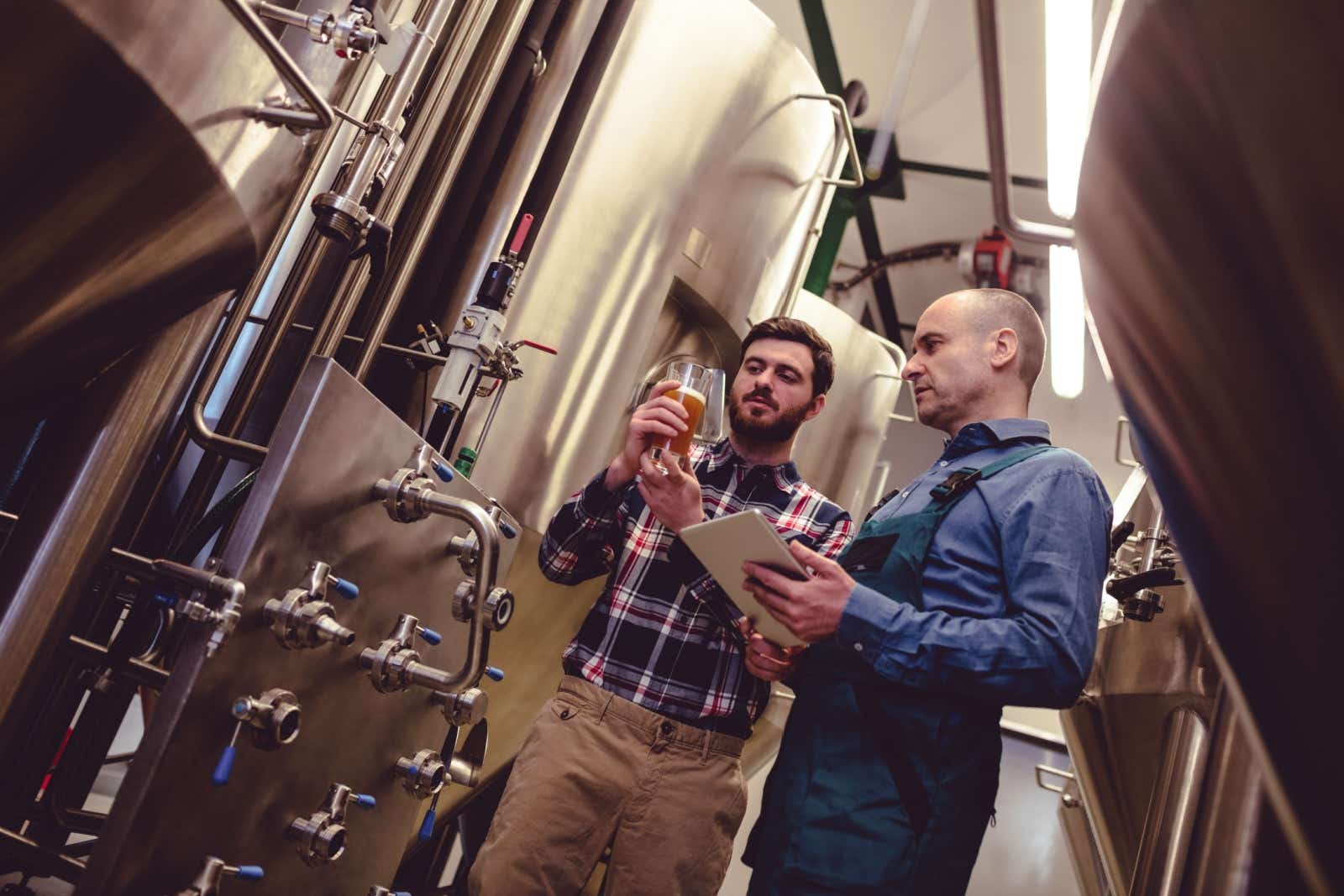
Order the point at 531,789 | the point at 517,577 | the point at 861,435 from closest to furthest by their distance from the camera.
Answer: the point at 531,789
the point at 517,577
the point at 861,435

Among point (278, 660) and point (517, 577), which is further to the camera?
point (517, 577)

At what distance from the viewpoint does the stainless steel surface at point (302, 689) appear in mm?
970

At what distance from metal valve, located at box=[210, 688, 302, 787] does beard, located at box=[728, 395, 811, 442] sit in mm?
1134

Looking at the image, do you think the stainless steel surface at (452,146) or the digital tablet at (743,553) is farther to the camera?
the stainless steel surface at (452,146)

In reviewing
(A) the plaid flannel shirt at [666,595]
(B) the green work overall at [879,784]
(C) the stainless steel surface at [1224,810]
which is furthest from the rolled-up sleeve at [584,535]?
(C) the stainless steel surface at [1224,810]

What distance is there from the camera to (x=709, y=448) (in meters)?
2.11

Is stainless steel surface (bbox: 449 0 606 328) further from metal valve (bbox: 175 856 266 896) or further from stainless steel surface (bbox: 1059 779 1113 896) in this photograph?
stainless steel surface (bbox: 1059 779 1113 896)

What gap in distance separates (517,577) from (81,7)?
1450mm

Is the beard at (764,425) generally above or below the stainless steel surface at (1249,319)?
above

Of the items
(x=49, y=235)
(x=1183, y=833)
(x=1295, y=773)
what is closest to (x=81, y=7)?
(x=49, y=235)

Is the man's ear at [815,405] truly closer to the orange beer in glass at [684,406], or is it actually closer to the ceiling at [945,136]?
the orange beer in glass at [684,406]

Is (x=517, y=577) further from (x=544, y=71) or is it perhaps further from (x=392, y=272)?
(x=544, y=71)

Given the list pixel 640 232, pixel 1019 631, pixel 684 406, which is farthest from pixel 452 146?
pixel 1019 631

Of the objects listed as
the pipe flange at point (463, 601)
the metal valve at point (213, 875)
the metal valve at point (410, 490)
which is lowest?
the metal valve at point (213, 875)
